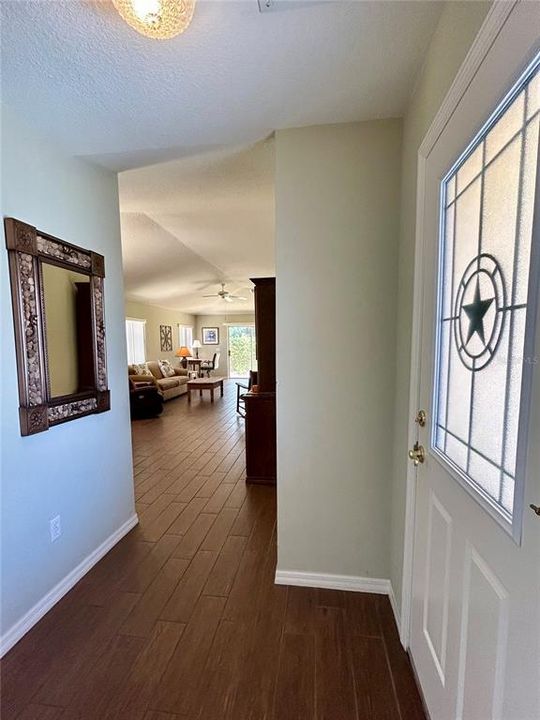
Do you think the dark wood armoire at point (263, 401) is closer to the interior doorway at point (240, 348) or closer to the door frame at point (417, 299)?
the door frame at point (417, 299)

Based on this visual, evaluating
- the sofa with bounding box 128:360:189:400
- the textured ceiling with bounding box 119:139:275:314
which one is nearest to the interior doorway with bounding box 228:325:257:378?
the sofa with bounding box 128:360:189:400

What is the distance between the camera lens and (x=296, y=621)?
5.28 ft

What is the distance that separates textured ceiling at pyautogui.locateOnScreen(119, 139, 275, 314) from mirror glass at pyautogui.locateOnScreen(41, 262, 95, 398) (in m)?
0.96

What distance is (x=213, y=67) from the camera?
1310 mm

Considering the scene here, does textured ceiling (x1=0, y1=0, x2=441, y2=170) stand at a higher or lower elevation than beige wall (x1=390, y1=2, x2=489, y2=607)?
higher

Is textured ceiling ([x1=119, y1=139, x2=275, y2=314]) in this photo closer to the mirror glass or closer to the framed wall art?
the mirror glass

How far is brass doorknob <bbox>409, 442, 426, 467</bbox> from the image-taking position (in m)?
1.28

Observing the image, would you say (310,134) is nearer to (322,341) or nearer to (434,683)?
(322,341)

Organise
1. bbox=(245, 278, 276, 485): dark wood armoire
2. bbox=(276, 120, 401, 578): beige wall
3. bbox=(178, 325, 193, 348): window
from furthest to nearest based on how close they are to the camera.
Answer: bbox=(178, 325, 193, 348): window < bbox=(245, 278, 276, 485): dark wood armoire < bbox=(276, 120, 401, 578): beige wall

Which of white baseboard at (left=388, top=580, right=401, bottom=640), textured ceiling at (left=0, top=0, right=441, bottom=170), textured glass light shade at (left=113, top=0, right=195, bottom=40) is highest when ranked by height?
textured ceiling at (left=0, top=0, right=441, bottom=170)

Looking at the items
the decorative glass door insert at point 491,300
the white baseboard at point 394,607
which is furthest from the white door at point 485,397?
the white baseboard at point 394,607

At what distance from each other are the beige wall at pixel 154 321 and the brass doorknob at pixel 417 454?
7.25 m

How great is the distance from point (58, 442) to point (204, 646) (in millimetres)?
1254

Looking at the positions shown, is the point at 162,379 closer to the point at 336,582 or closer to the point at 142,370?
the point at 142,370
